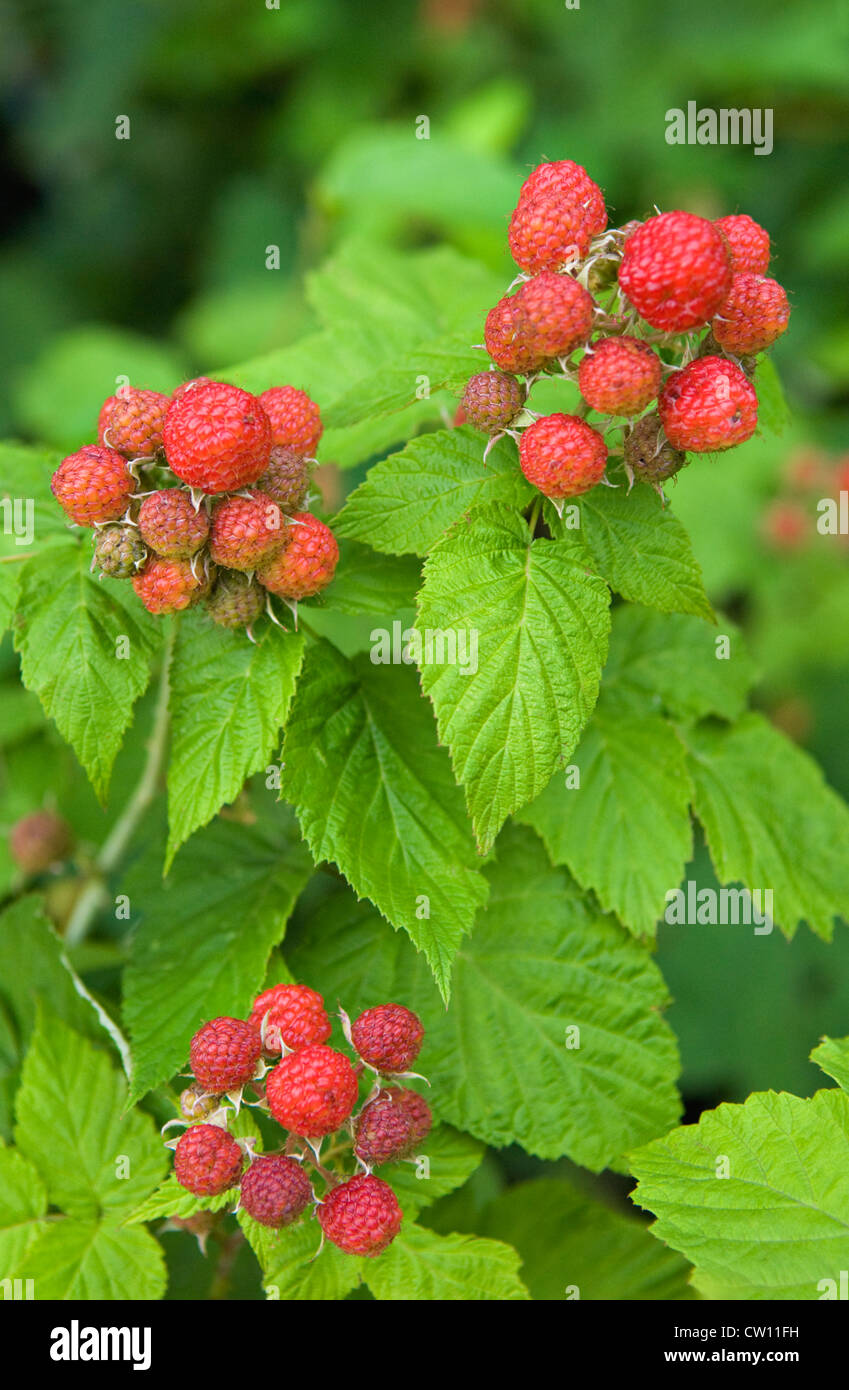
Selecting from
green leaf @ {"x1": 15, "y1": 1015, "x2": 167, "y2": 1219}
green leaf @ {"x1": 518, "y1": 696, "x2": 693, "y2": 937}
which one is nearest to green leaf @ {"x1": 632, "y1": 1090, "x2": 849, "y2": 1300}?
green leaf @ {"x1": 518, "y1": 696, "x2": 693, "y2": 937}

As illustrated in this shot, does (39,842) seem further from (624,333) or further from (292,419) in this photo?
(624,333)

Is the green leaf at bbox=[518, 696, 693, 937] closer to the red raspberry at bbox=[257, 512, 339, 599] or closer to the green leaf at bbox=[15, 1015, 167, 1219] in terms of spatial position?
the red raspberry at bbox=[257, 512, 339, 599]

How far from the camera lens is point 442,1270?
4.82 feet

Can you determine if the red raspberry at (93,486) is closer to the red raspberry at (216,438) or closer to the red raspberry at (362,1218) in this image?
the red raspberry at (216,438)

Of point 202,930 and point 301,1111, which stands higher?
point 202,930

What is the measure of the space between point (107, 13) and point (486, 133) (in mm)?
1614

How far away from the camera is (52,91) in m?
4.54

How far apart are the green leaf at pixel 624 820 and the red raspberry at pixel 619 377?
2.12ft

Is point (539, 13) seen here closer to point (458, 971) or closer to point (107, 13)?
point (107, 13)

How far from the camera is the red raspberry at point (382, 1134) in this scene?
4.29 ft

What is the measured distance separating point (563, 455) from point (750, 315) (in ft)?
0.91

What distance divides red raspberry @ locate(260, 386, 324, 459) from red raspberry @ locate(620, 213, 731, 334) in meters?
0.41

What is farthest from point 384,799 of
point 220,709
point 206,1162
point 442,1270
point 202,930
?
point 442,1270
